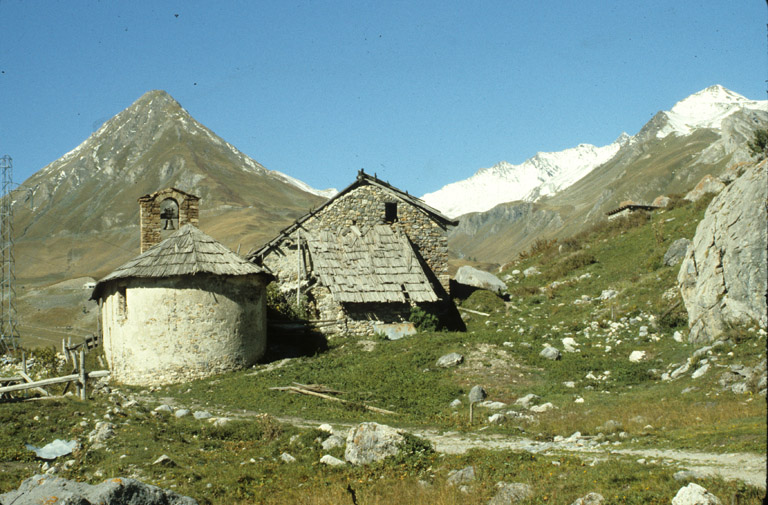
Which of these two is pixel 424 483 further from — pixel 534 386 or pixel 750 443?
pixel 534 386

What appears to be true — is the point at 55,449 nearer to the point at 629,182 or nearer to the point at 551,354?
the point at 551,354

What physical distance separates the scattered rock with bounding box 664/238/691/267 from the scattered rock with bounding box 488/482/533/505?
57.2 ft

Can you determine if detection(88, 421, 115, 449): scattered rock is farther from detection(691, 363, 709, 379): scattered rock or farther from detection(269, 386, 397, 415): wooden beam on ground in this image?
detection(691, 363, 709, 379): scattered rock

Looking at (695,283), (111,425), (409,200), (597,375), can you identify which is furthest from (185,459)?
(409,200)

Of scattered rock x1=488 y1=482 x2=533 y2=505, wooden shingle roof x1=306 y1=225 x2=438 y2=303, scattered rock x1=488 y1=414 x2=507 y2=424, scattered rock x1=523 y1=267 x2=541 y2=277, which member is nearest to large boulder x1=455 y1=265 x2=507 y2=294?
scattered rock x1=523 y1=267 x2=541 y2=277

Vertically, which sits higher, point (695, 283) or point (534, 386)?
point (695, 283)

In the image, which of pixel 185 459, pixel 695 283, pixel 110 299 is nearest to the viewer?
pixel 185 459

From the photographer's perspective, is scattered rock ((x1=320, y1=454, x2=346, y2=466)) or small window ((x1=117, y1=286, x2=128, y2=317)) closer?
scattered rock ((x1=320, y1=454, x2=346, y2=466))

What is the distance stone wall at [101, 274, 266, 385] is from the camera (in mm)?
19734

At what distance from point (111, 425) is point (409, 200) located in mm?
17453

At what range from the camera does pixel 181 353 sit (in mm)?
19719

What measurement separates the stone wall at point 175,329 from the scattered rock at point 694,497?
1469cm

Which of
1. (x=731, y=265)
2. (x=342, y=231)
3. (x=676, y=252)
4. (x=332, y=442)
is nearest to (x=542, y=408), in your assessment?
(x=332, y=442)

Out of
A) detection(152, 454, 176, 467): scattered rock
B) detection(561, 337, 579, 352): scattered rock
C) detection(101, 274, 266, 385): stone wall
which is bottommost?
detection(152, 454, 176, 467): scattered rock
